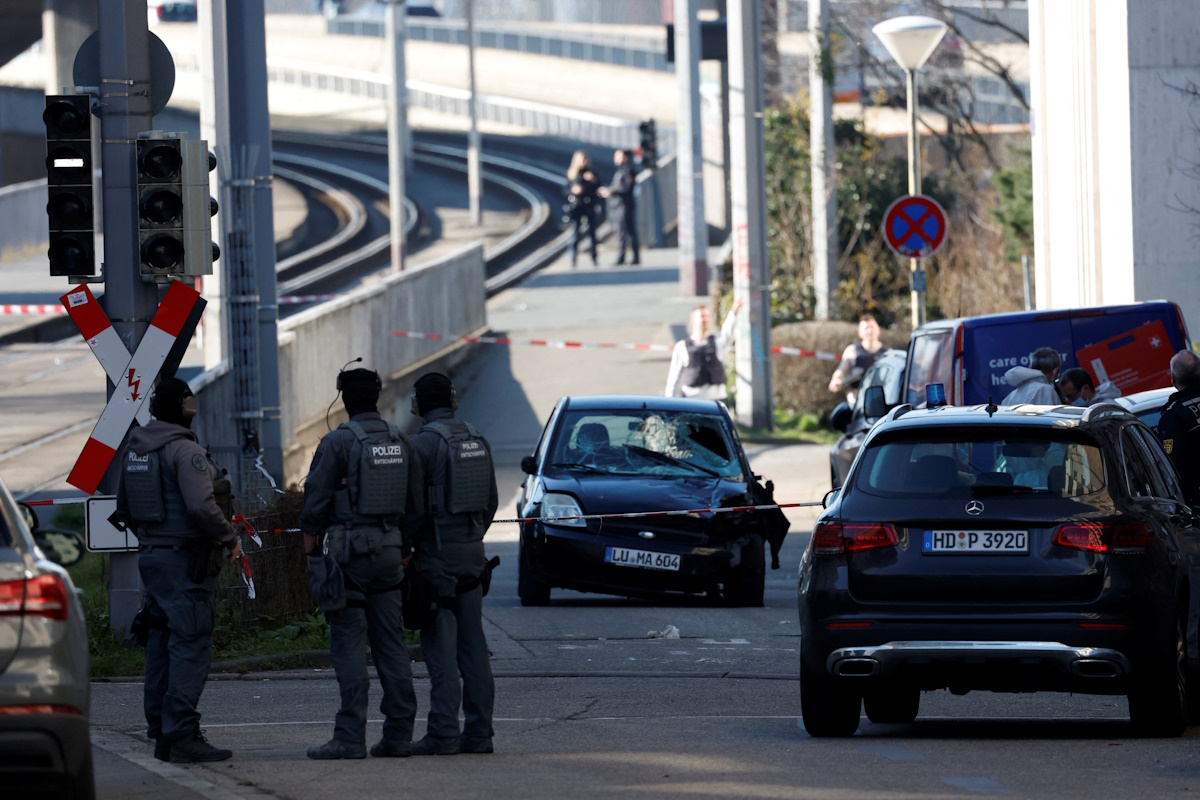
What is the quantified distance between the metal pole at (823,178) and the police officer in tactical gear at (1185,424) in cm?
1729

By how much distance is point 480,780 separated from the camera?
8.24 m

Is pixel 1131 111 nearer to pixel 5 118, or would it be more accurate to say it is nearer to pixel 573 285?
pixel 573 285

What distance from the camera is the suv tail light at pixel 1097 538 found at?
9.02 m

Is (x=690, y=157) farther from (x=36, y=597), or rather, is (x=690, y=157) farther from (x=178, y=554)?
(x=36, y=597)

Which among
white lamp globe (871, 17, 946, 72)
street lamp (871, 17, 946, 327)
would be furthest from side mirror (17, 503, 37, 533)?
white lamp globe (871, 17, 946, 72)

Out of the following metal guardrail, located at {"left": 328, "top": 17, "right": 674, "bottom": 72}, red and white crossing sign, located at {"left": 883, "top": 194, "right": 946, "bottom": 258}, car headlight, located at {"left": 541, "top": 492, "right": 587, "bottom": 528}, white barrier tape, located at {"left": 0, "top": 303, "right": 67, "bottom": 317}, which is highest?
metal guardrail, located at {"left": 328, "top": 17, "right": 674, "bottom": 72}

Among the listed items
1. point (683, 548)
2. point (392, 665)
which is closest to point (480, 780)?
point (392, 665)

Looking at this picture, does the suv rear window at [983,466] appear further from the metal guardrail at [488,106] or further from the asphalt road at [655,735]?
the metal guardrail at [488,106]

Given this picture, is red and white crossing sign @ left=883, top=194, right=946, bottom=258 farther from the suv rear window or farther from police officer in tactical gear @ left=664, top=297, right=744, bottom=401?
the suv rear window

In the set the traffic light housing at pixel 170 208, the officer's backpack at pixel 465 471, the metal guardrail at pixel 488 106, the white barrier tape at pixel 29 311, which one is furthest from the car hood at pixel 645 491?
the metal guardrail at pixel 488 106

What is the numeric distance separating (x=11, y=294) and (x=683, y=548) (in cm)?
2386

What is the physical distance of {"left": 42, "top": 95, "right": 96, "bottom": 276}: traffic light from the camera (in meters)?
12.3

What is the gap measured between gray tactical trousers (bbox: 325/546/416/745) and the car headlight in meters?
5.87

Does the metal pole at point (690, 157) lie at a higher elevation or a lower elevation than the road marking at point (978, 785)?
higher
